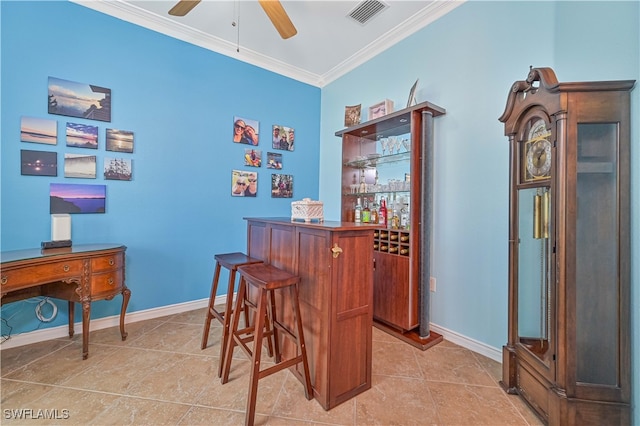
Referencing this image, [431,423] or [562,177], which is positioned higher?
[562,177]

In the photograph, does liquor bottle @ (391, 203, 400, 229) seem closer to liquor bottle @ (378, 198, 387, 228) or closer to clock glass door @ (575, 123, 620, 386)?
liquor bottle @ (378, 198, 387, 228)

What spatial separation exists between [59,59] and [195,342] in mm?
2774

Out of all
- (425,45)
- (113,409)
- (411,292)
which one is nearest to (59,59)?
(113,409)

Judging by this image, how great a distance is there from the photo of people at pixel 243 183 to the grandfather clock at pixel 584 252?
9.26 feet

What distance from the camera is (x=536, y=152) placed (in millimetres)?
1575

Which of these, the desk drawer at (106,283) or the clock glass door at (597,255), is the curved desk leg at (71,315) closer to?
the desk drawer at (106,283)

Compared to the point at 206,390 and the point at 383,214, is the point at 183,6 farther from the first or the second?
the point at 206,390

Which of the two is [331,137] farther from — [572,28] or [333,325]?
[333,325]

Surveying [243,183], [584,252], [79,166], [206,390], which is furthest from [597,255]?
[79,166]

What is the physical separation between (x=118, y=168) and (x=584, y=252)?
368 cm

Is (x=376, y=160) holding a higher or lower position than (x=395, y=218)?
higher

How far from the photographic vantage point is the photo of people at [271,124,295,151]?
350 centimetres

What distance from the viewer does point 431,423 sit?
1.40 metres

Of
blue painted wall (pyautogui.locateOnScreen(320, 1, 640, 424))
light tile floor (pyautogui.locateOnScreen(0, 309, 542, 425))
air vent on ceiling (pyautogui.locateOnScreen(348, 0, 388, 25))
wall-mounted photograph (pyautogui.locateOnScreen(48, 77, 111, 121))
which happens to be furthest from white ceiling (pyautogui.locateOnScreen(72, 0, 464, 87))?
light tile floor (pyautogui.locateOnScreen(0, 309, 542, 425))
